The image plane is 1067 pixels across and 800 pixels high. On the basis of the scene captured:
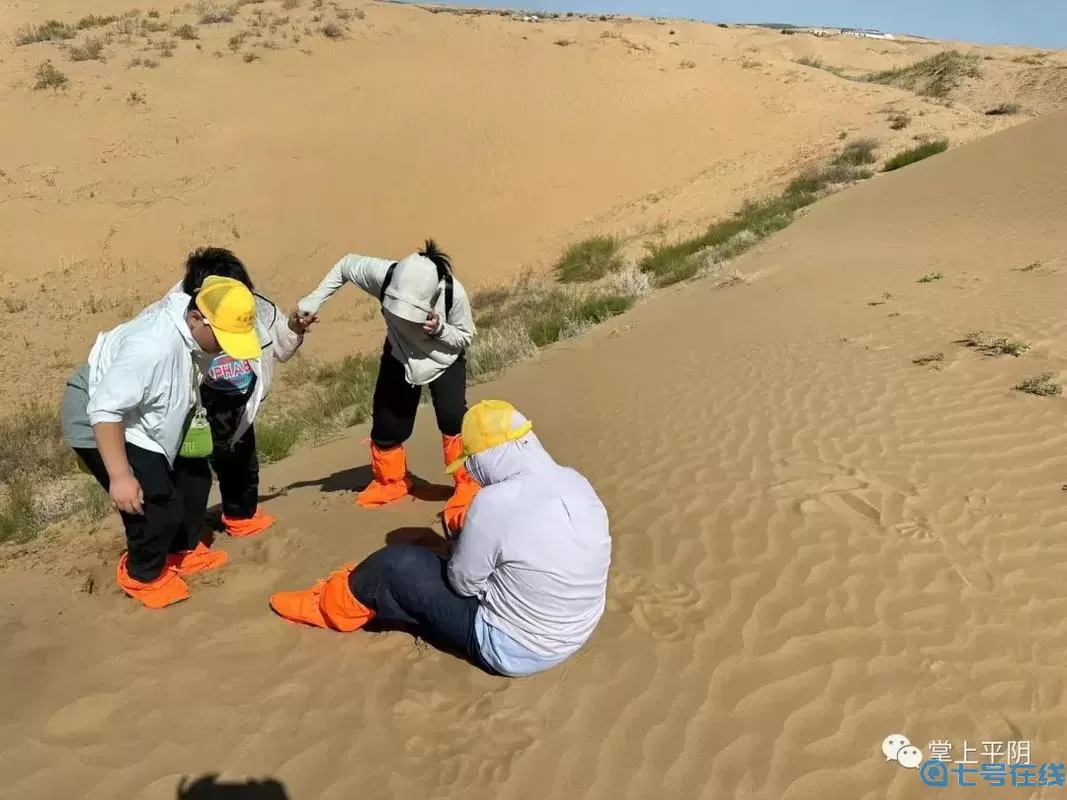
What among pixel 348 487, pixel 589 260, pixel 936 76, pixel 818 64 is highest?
pixel 818 64

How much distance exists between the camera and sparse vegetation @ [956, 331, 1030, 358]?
6078 mm

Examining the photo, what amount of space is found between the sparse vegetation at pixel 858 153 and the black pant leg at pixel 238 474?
14827mm

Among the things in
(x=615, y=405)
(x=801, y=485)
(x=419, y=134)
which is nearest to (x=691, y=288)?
(x=615, y=405)

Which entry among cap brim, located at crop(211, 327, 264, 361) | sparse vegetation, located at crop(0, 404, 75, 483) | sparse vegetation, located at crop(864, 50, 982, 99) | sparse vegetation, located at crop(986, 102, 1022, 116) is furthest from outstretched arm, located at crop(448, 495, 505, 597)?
sparse vegetation, located at crop(864, 50, 982, 99)

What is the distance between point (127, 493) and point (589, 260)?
11.3m

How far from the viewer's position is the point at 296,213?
15883 mm

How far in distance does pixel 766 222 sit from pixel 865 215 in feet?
5.66

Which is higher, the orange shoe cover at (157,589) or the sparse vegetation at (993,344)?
the sparse vegetation at (993,344)

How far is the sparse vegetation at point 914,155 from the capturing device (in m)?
14.8

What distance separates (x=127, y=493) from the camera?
114 inches

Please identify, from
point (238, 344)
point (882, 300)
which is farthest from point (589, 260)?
point (238, 344)

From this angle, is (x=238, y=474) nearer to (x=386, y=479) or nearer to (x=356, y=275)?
(x=386, y=479)

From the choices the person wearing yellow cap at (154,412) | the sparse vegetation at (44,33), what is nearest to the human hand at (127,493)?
the person wearing yellow cap at (154,412)

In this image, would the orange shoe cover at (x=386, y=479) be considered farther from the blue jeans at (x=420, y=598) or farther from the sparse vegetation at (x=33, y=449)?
the sparse vegetation at (x=33, y=449)
